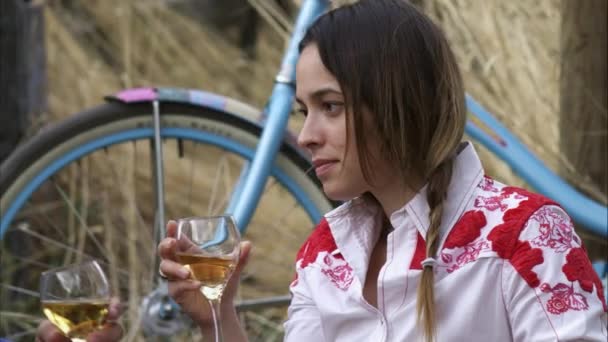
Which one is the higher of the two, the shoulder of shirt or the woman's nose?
the woman's nose

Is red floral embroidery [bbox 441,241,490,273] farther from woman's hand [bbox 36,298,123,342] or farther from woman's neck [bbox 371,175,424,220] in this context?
woman's hand [bbox 36,298,123,342]

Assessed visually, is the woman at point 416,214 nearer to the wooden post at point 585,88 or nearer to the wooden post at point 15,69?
the wooden post at point 585,88

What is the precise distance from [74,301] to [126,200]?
231 centimetres

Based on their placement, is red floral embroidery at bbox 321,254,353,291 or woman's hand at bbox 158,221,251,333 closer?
woman's hand at bbox 158,221,251,333

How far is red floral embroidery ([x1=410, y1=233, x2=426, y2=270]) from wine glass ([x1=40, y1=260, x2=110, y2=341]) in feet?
1.57

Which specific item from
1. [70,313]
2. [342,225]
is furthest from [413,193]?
[70,313]

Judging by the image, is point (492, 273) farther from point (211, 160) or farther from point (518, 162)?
point (211, 160)

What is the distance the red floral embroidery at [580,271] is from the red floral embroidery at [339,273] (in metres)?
0.35

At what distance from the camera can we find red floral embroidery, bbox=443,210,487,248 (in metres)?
1.89

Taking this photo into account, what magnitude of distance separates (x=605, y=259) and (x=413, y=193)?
1431mm

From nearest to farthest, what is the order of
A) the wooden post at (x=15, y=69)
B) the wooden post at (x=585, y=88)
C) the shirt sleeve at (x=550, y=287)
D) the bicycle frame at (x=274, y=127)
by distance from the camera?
the shirt sleeve at (x=550, y=287), the bicycle frame at (x=274, y=127), the wooden post at (x=585, y=88), the wooden post at (x=15, y=69)

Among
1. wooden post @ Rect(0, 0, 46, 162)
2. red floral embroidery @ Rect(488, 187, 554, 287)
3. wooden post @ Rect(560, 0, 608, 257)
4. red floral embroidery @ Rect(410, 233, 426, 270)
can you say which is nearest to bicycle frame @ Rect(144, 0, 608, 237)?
wooden post @ Rect(560, 0, 608, 257)

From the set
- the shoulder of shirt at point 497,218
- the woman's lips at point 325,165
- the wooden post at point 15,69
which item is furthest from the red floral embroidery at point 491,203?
the wooden post at point 15,69

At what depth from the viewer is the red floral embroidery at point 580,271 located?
5.96ft
